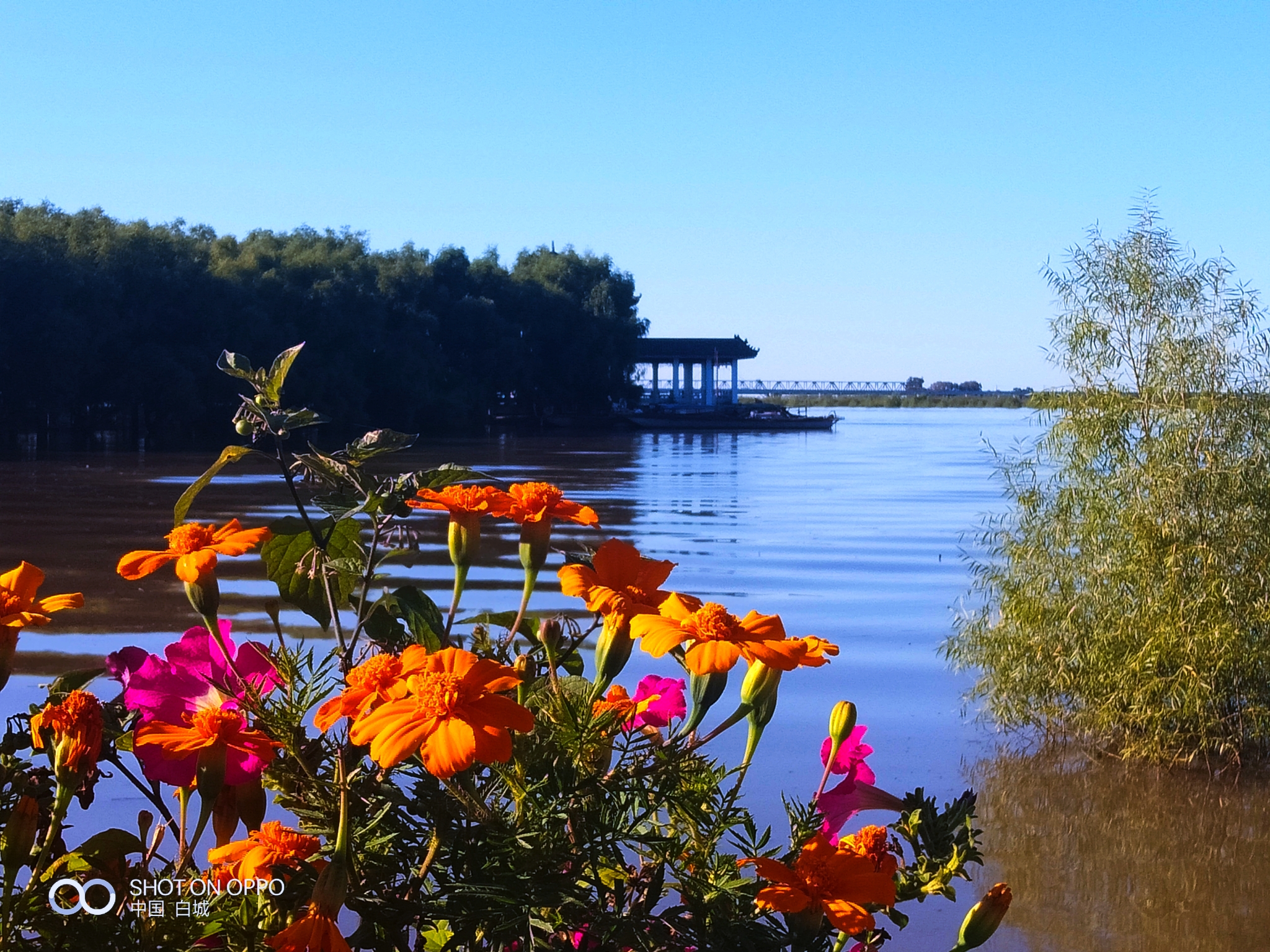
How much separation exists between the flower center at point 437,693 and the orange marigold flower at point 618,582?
0.60 feet

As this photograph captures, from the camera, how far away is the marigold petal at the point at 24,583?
1.00m

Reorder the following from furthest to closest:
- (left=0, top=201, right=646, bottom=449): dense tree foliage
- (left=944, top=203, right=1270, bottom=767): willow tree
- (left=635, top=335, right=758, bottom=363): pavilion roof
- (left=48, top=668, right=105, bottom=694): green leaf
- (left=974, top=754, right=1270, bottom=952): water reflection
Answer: (left=635, top=335, right=758, bottom=363): pavilion roof → (left=0, top=201, right=646, bottom=449): dense tree foliage → (left=944, top=203, right=1270, bottom=767): willow tree → (left=974, top=754, right=1270, bottom=952): water reflection → (left=48, top=668, right=105, bottom=694): green leaf

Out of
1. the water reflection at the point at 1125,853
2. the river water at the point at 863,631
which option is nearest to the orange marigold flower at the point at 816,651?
the river water at the point at 863,631

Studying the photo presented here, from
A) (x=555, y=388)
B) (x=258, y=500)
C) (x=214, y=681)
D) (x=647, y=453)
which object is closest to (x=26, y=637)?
(x=214, y=681)

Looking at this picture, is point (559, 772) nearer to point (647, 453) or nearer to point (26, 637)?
point (26, 637)

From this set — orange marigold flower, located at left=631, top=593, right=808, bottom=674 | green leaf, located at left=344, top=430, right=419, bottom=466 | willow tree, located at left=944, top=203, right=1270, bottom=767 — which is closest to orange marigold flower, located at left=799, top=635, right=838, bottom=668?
orange marigold flower, located at left=631, top=593, right=808, bottom=674

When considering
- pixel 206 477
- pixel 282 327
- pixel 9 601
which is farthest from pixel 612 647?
pixel 282 327

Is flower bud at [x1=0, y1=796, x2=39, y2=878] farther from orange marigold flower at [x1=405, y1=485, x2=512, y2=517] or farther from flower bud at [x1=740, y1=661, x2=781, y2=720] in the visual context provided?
flower bud at [x1=740, y1=661, x2=781, y2=720]

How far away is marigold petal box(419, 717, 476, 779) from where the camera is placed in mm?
724

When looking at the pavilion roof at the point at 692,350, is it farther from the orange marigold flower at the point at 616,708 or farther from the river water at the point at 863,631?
the orange marigold flower at the point at 616,708

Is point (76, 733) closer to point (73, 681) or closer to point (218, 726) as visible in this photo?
point (218, 726)

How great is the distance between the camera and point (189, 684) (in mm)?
1098

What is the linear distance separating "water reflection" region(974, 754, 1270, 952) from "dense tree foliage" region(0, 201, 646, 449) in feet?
114

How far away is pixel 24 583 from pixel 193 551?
14 cm
